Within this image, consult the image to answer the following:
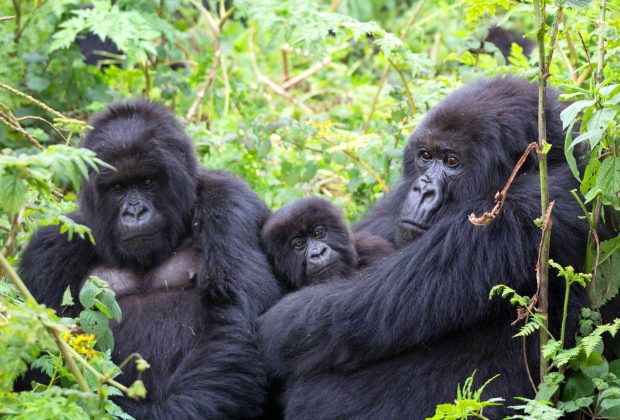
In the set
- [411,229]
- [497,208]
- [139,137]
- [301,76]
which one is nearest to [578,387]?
[497,208]

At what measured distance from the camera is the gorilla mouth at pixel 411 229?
372 cm

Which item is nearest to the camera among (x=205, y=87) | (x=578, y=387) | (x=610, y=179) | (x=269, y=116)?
(x=610, y=179)

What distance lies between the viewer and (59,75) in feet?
20.0

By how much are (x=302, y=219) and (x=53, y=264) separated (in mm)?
1146

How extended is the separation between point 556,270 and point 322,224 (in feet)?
4.44

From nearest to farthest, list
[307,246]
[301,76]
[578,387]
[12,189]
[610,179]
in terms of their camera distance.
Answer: [12,189] < [610,179] < [578,387] < [307,246] < [301,76]

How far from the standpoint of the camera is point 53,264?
422 centimetres

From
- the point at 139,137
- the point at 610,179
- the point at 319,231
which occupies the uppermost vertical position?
the point at 610,179

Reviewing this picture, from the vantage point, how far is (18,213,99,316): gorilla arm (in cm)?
419

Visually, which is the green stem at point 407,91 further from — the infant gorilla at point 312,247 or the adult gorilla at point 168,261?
the adult gorilla at point 168,261

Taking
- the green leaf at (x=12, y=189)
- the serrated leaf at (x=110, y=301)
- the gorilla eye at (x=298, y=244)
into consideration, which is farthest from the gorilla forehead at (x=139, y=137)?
the green leaf at (x=12, y=189)

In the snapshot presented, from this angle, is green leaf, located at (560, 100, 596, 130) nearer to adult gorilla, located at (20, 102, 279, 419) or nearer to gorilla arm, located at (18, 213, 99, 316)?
adult gorilla, located at (20, 102, 279, 419)

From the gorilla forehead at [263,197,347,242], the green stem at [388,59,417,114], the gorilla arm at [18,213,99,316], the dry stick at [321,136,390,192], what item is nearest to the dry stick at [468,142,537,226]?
the gorilla forehead at [263,197,347,242]

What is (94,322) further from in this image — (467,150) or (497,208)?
(467,150)
